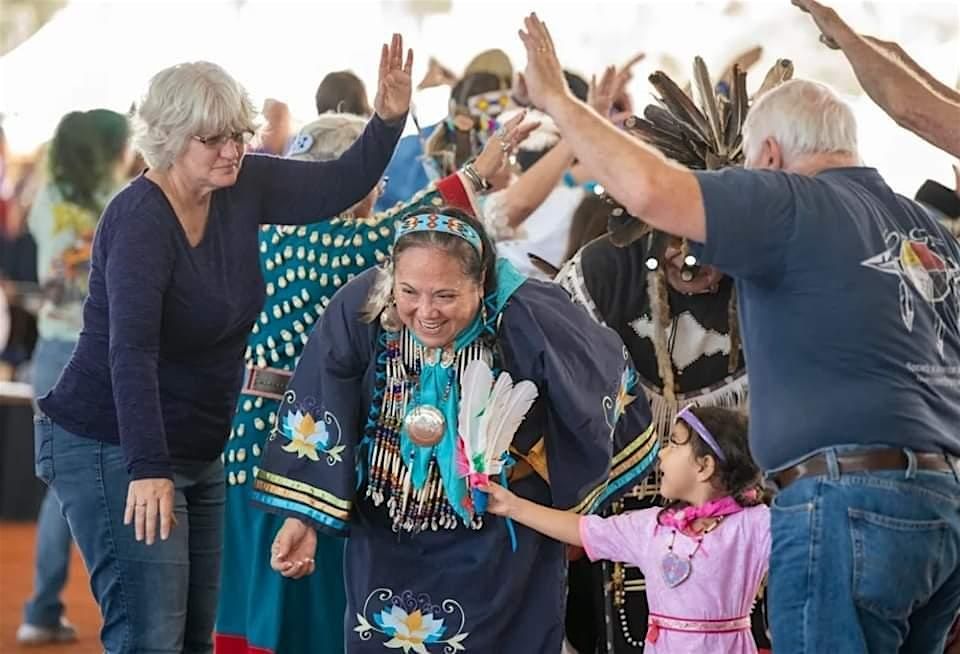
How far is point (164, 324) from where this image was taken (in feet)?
10.2

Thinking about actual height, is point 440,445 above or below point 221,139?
below

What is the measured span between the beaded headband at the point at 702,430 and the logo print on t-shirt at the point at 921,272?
813mm

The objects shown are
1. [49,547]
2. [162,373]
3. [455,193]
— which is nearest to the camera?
[162,373]

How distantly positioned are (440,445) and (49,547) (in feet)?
8.90

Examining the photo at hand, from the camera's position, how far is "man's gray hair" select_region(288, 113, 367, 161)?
3.95 m

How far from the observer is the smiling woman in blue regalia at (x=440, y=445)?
3.11 meters

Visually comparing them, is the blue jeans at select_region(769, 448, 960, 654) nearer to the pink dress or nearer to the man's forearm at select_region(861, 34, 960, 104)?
the pink dress

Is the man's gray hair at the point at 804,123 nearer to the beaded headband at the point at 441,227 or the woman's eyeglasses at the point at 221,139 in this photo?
the beaded headband at the point at 441,227

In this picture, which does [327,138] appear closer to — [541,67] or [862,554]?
[541,67]

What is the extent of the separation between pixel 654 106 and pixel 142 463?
155 cm

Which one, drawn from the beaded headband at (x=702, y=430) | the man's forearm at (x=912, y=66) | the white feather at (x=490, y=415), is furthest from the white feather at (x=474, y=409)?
the man's forearm at (x=912, y=66)

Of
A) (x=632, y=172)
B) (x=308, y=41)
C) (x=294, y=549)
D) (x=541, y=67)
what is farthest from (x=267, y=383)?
(x=308, y=41)

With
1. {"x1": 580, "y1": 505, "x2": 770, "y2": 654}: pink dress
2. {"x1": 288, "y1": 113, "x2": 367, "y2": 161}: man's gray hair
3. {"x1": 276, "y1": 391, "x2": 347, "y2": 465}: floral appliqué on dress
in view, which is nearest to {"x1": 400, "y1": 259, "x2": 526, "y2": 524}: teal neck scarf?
{"x1": 276, "y1": 391, "x2": 347, "y2": 465}: floral appliqué on dress

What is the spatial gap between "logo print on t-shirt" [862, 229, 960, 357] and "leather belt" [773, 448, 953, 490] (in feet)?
0.58
